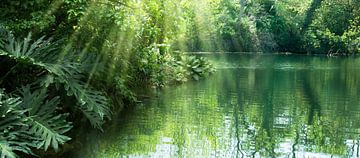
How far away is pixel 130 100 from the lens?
37.4ft

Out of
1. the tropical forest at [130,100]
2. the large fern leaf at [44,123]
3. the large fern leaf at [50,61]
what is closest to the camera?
the large fern leaf at [44,123]

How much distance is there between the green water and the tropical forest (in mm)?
23

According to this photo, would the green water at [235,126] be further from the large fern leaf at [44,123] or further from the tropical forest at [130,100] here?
the large fern leaf at [44,123]

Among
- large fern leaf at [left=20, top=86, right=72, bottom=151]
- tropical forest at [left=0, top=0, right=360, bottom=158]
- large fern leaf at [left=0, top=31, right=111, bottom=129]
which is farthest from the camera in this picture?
tropical forest at [left=0, top=0, right=360, bottom=158]

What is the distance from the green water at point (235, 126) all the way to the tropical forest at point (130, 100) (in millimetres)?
23

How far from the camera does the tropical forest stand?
6.39 m

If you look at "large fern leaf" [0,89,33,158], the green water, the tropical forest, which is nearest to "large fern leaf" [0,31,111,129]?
the tropical forest

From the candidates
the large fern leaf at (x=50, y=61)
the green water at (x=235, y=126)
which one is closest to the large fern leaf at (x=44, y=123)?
the large fern leaf at (x=50, y=61)

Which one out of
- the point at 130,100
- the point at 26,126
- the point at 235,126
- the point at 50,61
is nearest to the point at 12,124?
the point at 26,126

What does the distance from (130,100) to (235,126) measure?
3041 millimetres

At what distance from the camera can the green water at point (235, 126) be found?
7590 millimetres

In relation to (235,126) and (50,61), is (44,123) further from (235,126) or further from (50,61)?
(235,126)

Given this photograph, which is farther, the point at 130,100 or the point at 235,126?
the point at 130,100

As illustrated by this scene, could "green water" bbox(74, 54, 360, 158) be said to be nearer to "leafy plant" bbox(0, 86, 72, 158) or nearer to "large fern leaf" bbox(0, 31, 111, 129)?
"large fern leaf" bbox(0, 31, 111, 129)
